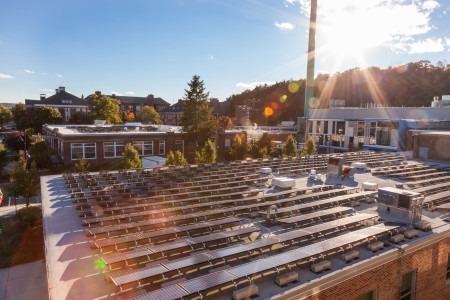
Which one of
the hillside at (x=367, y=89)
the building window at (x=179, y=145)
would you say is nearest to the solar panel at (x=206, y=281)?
the building window at (x=179, y=145)

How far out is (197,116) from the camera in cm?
6462

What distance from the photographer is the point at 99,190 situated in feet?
63.6

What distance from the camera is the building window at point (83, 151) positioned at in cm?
4859

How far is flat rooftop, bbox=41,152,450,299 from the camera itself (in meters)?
9.37

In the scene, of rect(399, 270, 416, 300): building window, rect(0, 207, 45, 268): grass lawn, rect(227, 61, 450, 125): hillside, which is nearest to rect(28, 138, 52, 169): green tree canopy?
rect(0, 207, 45, 268): grass lawn

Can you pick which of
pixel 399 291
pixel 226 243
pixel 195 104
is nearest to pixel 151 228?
pixel 226 243

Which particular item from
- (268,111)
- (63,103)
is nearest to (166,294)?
(63,103)

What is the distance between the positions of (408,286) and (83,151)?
151 feet

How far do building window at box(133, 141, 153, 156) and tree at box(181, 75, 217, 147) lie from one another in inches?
337

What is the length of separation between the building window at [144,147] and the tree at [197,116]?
28.0ft

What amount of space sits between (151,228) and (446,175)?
986 inches

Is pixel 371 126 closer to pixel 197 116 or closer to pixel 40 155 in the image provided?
pixel 197 116

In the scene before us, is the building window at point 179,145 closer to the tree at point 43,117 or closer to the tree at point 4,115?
the tree at point 43,117

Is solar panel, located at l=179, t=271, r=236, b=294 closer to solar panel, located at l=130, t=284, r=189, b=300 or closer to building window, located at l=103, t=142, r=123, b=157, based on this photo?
solar panel, located at l=130, t=284, r=189, b=300
